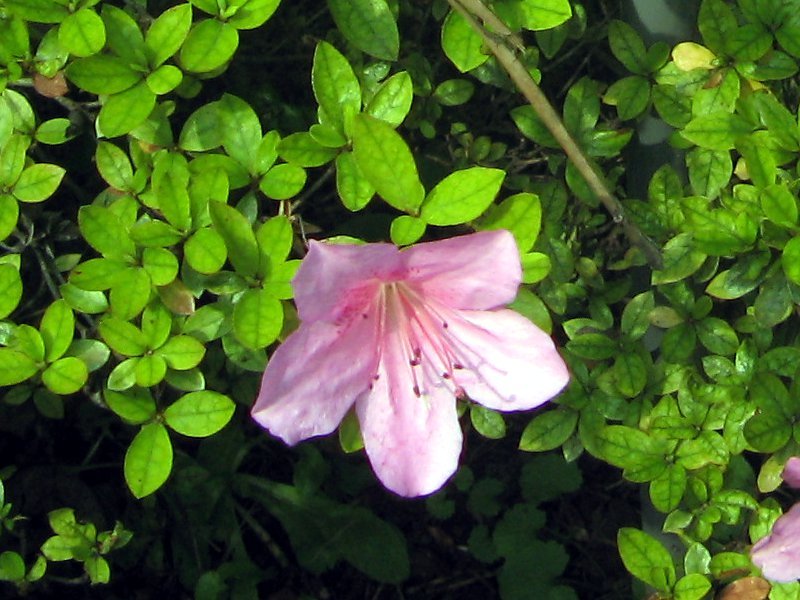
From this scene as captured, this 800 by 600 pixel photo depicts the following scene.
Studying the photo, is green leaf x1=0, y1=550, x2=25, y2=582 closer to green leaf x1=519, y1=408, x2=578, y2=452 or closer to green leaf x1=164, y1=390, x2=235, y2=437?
green leaf x1=164, y1=390, x2=235, y2=437

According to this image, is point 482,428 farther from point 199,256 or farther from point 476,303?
point 199,256

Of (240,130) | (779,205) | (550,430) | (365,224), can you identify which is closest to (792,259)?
(779,205)

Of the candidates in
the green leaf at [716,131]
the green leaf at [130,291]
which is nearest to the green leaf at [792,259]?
the green leaf at [716,131]

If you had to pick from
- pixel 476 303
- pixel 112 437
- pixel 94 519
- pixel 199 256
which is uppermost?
pixel 199 256

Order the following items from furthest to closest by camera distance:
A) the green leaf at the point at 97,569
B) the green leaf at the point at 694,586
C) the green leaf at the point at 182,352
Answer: the green leaf at the point at 97,569
the green leaf at the point at 694,586
the green leaf at the point at 182,352

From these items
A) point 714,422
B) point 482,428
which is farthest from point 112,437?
point 714,422

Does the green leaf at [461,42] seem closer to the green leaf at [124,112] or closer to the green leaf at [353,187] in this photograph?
the green leaf at [353,187]

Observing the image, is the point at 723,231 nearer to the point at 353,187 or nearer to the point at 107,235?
the point at 353,187

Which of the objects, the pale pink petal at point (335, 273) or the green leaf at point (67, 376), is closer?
the pale pink petal at point (335, 273)
